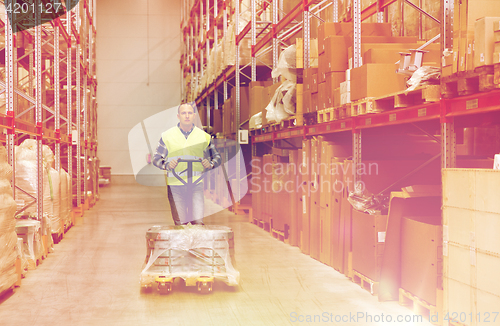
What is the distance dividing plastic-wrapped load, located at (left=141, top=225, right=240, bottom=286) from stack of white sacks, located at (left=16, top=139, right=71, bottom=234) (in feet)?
8.95

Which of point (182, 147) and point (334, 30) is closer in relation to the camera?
point (182, 147)

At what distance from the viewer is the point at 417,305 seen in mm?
4125

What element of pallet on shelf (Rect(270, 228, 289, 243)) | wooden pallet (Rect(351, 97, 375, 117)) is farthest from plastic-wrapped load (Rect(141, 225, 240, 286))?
pallet on shelf (Rect(270, 228, 289, 243))

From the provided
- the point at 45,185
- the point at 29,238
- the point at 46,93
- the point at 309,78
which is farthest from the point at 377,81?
the point at 46,93

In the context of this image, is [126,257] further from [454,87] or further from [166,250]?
[454,87]

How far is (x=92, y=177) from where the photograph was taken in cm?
1396

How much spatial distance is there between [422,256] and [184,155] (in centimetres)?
247

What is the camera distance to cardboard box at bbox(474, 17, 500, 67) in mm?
3172

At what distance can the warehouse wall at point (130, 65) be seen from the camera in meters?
23.8

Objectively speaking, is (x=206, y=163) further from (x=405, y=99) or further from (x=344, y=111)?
(x=405, y=99)

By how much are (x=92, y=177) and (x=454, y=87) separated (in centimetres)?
1199

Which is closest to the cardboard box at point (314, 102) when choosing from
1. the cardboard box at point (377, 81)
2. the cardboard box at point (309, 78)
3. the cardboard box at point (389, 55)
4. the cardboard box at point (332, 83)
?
the cardboard box at point (309, 78)

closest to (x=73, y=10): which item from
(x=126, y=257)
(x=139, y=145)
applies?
(x=126, y=257)

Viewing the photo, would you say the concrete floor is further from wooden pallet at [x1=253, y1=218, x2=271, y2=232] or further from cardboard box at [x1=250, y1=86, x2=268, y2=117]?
cardboard box at [x1=250, y1=86, x2=268, y2=117]
